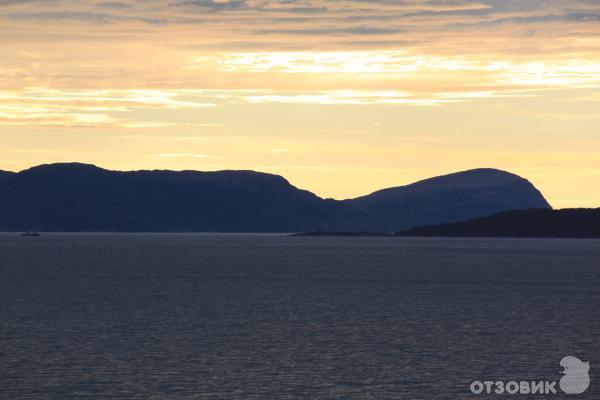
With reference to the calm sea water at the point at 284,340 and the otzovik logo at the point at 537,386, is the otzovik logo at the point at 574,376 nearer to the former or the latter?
the otzovik logo at the point at 537,386

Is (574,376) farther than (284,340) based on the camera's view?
No

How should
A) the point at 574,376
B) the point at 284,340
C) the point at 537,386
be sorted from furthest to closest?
the point at 284,340 < the point at 574,376 < the point at 537,386

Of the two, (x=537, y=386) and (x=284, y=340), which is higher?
(x=284, y=340)

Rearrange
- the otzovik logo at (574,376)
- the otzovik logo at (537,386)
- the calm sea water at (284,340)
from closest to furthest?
the otzovik logo at (537,386)
the otzovik logo at (574,376)
the calm sea water at (284,340)

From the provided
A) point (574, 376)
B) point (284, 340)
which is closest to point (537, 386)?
point (574, 376)

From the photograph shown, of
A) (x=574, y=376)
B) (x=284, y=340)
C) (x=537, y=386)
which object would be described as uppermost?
(x=284, y=340)

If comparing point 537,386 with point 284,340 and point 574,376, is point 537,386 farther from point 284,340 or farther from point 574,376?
point 284,340

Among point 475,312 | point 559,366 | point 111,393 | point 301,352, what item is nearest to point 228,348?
point 301,352

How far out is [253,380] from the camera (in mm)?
69500

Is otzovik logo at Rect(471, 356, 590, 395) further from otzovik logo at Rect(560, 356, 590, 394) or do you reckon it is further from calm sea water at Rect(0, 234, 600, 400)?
calm sea water at Rect(0, 234, 600, 400)

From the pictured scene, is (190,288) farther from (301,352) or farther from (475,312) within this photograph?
(301,352)

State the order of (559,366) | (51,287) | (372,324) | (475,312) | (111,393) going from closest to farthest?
(111,393) < (559,366) < (372,324) < (475,312) < (51,287)

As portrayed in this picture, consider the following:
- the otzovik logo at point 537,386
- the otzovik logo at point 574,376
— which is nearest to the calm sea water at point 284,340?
the otzovik logo at point 574,376

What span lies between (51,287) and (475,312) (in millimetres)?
63387
